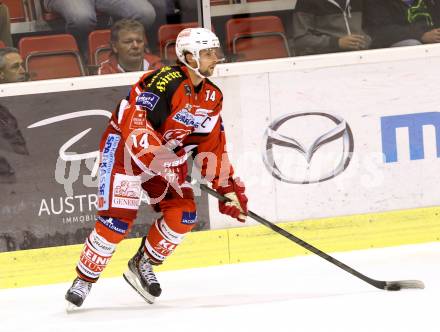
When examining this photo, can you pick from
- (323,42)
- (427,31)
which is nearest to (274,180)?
(323,42)

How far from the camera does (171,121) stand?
15.8ft

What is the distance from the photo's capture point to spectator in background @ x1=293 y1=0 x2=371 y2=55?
5.88 m

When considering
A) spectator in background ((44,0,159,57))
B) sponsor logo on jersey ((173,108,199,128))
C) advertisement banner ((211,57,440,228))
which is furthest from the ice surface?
spectator in background ((44,0,159,57))

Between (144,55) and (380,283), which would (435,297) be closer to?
(380,283)

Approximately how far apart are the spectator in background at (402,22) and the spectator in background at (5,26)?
196 cm

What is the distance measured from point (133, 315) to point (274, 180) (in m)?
1.39

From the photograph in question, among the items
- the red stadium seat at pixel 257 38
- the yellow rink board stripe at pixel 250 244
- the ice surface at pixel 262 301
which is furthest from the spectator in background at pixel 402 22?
the ice surface at pixel 262 301

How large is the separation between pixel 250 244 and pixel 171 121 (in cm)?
122

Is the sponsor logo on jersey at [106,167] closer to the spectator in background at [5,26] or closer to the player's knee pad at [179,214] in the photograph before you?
the player's knee pad at [179,214]

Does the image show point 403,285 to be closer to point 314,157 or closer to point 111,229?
point 314,157

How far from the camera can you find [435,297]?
470 centimetres

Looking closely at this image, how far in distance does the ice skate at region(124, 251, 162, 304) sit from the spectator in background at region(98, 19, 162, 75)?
1124 mm

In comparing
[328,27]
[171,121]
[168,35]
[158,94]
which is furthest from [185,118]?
[328,27]

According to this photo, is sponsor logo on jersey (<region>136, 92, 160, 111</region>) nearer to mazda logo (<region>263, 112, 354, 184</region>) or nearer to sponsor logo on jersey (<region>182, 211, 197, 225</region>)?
sponsor logo on jersey (<region>182, 211, 197, 225</region>)
